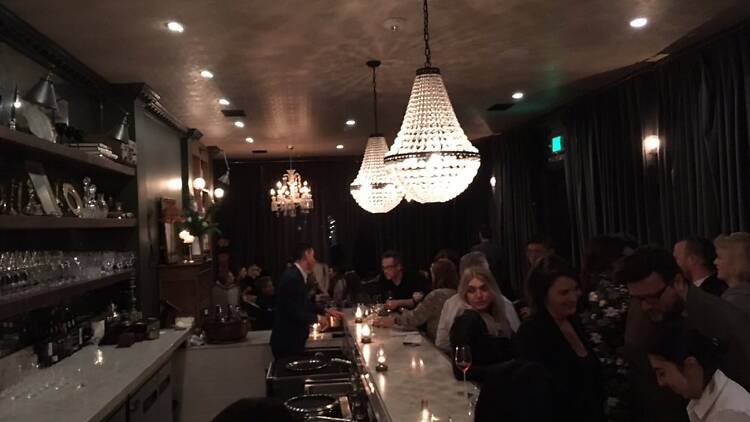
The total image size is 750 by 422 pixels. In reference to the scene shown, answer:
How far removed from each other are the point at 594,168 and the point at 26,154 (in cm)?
510

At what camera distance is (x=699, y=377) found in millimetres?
1654

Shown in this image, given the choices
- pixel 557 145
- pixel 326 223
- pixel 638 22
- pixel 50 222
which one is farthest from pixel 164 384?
pixel 326 223

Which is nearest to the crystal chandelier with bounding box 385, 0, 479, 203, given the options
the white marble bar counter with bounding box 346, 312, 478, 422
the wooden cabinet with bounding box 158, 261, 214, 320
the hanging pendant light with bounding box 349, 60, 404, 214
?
the white marble bar counter with bounding box 346, 312, 478, 422

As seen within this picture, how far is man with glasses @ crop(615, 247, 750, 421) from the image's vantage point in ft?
6.05

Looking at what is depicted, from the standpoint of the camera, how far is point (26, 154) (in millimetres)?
3416

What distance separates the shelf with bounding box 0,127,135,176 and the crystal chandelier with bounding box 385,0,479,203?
1.88m

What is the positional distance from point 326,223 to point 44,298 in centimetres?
779

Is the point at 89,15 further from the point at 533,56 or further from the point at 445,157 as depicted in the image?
the point at 533,56

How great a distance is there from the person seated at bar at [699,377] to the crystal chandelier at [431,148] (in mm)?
1234

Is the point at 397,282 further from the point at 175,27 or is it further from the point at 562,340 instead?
the point at 562,340

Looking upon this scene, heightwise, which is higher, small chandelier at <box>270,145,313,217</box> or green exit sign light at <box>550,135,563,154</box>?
green exit sign light at <box>550,135,563,154</box>

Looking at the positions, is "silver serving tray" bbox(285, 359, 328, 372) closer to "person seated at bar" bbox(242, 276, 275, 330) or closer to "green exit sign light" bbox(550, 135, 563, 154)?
"person seated at bar" bbox(242, 276, 275, 330)

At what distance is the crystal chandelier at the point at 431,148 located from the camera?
8.71 ft

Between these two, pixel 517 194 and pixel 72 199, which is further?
pixel 517 194
